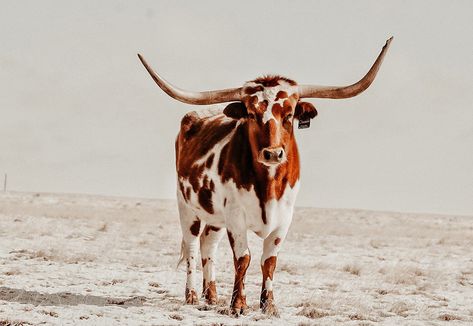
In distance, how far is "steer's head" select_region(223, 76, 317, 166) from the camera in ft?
21.4

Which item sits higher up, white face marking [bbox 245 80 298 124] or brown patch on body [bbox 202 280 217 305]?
white face marking [bbox 245 80 298 124]

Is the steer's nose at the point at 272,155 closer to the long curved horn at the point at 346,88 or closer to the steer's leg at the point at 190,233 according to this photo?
the long curved horn at the point at 346,88

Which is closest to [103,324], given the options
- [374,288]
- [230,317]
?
[230,317]

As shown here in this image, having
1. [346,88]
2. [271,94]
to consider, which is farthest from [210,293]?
[346,88]

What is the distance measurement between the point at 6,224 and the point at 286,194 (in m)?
15.2

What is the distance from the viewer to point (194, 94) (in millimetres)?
7355

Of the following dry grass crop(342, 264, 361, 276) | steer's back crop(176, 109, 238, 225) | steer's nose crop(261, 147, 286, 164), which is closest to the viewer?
steer's nose crop(261, 147, 286, 164)

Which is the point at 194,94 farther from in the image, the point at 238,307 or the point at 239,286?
the point at 238,307

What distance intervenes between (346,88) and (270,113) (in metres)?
1.19

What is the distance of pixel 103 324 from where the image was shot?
6551mm

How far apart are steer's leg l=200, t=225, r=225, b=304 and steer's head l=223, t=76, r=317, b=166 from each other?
1982 millimetres

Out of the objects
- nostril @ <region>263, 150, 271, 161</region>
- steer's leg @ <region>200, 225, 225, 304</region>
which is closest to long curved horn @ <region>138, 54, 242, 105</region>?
nostril @ <region>263, 150, 271, 161</region>

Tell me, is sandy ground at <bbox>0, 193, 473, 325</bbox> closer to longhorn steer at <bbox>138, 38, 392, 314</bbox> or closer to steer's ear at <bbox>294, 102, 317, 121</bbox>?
longhorn steer at <bbox>138, 38, 392, 314</bbox>

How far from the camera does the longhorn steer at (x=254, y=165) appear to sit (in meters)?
6.76
